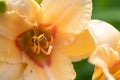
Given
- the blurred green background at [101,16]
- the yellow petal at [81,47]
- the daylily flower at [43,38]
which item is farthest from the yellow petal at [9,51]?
the blurred green background at [101,16]

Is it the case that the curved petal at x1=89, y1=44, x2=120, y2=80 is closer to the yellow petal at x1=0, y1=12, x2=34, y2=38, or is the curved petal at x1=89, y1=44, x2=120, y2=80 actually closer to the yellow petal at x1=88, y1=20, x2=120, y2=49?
the yellow petal at x1=88, y1=20, x2=120, y2=49

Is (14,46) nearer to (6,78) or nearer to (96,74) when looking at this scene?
(6,78)

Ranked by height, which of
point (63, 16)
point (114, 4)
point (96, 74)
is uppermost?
point (63, 16)

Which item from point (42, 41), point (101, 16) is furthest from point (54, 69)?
point (101, 16)

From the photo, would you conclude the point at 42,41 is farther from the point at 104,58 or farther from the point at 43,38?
the point at 104,58

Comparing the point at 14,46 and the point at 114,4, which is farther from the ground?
the point at 14,46

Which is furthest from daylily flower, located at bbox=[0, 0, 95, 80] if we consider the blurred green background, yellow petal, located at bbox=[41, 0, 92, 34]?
the blurred green background

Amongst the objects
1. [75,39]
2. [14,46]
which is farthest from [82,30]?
[14,46]

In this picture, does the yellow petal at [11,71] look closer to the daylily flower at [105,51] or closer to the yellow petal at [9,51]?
the yellow petal at [9,51]
